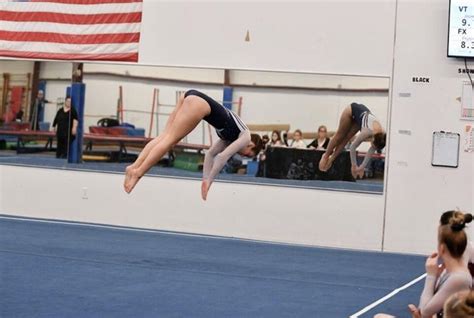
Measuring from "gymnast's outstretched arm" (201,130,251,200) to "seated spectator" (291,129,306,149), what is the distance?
6678mm

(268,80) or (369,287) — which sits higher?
(268,80)

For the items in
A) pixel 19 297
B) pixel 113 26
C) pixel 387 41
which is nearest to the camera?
pixel 19 297

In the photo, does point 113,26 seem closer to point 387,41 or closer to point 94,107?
point 94,107

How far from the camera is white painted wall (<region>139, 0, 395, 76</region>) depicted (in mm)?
13875

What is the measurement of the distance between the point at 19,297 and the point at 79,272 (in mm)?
1670

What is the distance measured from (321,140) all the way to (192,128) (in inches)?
291

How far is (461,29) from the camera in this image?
12992mm

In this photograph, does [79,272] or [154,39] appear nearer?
[79,272]

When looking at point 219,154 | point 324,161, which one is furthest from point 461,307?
point 324,161

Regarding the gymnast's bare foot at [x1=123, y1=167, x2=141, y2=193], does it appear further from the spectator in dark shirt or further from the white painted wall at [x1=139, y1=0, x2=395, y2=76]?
the spectator in dark shirt

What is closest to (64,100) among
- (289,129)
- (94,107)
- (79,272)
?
(94,107)

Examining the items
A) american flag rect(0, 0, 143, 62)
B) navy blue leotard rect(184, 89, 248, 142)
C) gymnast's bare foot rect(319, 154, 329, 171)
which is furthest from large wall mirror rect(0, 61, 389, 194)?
navy blue leotard rect(184, 89, 248, 142)

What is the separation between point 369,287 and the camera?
1087cm

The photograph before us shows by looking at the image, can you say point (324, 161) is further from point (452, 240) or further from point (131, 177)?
point (452, 240)
